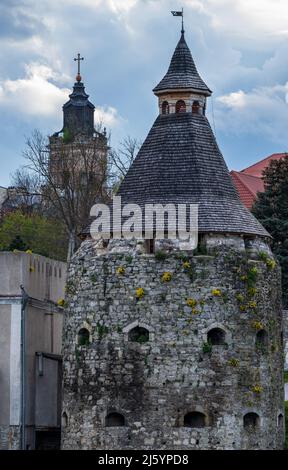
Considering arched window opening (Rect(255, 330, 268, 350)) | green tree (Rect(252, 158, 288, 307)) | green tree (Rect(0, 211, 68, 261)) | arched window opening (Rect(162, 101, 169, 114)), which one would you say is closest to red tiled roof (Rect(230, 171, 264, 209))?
green tree (Rect(0, 211, 68, 261))

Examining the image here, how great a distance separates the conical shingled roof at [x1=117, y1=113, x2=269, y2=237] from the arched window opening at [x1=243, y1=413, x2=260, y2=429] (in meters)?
5.58

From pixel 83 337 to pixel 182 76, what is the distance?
29.5 feet

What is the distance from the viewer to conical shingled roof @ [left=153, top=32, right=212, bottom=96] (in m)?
62.3

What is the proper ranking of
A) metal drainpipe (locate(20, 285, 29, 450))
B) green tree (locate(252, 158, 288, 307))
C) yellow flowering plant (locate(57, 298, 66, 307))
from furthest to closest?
green tree (locate(252, 158, 288, 307)) → metal drainpipe (locate(20, 285, 29, 450)) → yellow flowering plant (locate(57, 298, 66, 307))

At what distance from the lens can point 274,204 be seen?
82.3 m

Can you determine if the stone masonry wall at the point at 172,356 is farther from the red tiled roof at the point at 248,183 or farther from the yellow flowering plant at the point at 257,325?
the red tiled roof at the point at 248,183

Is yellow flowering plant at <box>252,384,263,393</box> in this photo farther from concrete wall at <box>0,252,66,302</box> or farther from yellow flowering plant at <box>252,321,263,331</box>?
concrete wall at <box>0,252,66,302</box>

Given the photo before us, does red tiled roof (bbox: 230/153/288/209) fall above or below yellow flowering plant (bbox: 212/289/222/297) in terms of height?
above

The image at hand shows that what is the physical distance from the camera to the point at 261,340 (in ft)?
198

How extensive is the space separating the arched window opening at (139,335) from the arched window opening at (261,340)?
3.43 meters
